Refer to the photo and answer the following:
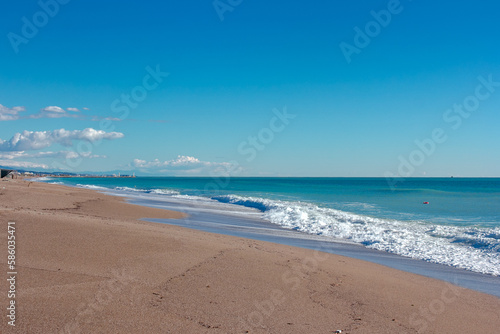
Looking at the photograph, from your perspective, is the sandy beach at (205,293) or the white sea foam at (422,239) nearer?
the sandy beach at (205,293)

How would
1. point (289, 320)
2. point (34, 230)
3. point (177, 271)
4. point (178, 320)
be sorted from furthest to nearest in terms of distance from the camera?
Answer: point (34, 230) < point (177, 271) < point (289, 320) < point (178, 320)

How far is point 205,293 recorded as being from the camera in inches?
247

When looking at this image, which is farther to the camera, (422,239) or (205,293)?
(422,239)

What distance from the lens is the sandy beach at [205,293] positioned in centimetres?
511

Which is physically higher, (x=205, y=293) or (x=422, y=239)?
(x=422, y=239)

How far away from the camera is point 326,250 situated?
1230cm

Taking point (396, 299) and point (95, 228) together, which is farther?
point (95, 228)

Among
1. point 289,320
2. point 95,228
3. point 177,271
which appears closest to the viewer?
point 289,320

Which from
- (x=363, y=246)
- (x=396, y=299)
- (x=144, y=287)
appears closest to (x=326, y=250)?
(x=363, y=246)

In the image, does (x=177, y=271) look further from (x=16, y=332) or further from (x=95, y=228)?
(x=95, y=228)

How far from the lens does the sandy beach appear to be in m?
5.11

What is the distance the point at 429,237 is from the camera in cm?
1496

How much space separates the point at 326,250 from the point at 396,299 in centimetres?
540

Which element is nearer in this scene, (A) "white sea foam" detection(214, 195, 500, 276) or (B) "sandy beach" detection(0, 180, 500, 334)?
(B) "sandy beach" detection(0, 180, 500, 334)
